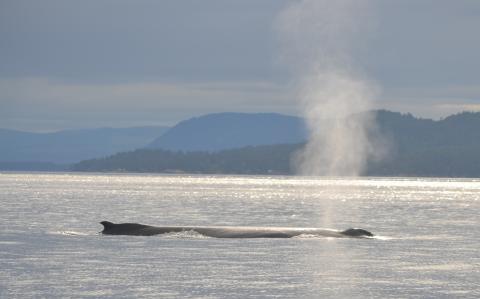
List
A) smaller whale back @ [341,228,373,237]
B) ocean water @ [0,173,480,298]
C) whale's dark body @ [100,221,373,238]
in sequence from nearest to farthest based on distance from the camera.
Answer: ocean water @ [0,173,480,298] → whale's dark body @ [100,221,373,238] → smaller whale back @ [341,228,373,237]

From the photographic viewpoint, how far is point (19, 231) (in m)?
90.6

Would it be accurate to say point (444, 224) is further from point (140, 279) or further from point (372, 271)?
point (140, 279)

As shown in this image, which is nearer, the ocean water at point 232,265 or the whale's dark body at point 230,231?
the ocean water at point 232,265

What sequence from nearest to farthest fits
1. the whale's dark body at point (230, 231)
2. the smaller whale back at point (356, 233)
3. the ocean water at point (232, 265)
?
1. the ocean water at point (232, 265)
2. the whale's dark body at point (230, 231)
3. the smaller whale back at point (356, 233)

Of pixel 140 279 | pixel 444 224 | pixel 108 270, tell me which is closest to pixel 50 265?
pixel 108 270

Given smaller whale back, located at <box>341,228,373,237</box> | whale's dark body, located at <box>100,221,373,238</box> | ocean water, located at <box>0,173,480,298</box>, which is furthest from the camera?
smaller whale back, located at <box>341,228,373,237</box>

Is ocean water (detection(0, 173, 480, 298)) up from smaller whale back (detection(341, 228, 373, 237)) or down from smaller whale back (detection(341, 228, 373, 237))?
down

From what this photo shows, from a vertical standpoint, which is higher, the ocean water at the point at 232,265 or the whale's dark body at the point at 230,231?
the whale's dark body at the point at 230,231

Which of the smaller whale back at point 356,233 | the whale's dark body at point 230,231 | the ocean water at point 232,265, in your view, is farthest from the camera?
the smaller whale back at point 356,233

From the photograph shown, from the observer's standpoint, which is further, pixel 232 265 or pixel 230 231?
pixel 230 231

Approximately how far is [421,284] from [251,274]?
8.96 meters

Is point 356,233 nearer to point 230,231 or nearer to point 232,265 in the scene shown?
point 230,231

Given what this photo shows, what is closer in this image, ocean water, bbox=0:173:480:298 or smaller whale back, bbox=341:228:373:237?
ocean water, bbox=0:173:480:298

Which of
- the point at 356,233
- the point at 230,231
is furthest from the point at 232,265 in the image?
the point at 356,233
